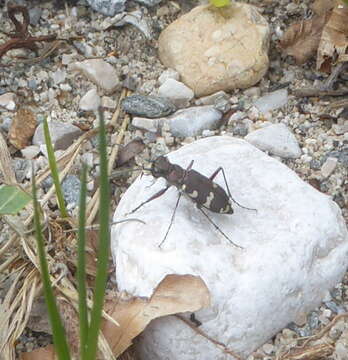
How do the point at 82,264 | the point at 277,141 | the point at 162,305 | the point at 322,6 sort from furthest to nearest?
the point at 322,6
the point at 277,141
the point at 162,305
the point at 82,264

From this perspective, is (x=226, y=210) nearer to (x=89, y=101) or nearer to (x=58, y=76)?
(x=89, y=101)

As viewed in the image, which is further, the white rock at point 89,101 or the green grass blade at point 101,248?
the white rock at point 89,101

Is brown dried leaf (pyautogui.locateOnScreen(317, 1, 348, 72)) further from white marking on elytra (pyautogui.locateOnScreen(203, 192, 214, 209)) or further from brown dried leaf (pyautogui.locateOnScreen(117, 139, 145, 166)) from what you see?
white marking on elytra (pyautogui.locateOnScreen(203, 192, 214, 209))

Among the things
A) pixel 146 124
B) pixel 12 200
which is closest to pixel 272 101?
pixel 146 124

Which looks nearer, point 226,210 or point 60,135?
point 226,210

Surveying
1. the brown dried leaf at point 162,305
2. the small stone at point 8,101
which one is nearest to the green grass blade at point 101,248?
the brown dried leaf at point 162,305

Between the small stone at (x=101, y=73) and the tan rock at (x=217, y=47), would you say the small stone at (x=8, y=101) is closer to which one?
the small stone at (x=101, y=73)
